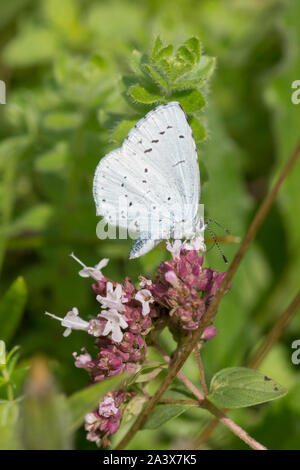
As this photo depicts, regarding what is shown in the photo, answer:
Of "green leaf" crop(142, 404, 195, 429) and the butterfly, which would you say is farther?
the butterfly

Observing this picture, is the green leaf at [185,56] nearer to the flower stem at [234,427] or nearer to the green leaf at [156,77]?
the green leaf at [156,77]

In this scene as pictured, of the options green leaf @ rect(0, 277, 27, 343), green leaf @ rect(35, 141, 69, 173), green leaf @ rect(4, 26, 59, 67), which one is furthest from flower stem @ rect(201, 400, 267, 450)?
green leaf @ rect(4, 26, 59, 67)

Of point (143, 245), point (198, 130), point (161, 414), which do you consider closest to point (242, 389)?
point (161, 414)

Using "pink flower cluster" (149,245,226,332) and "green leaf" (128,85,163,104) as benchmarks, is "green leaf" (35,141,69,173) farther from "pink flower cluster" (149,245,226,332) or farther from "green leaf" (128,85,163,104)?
"pink flower cluster" (149,245,226,332)

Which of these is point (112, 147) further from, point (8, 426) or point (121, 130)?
point (8, 426)

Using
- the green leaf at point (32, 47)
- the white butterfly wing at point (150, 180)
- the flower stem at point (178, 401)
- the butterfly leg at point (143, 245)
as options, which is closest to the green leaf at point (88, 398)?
the flower stem at point (178, 401)

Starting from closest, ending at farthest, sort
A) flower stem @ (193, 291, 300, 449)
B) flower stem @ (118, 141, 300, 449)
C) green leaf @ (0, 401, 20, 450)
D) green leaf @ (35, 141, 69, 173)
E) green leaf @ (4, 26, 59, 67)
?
1. flower stem @ (118, 141, 300, 449)
2. green leaf @ (0, 401, 20, 450)
3. flower stem @ (193, 291, 300, 449)
4. green leaf @ (35, 141, 69, 173)
5. green leaf @ (4, 26, 59, 67)
